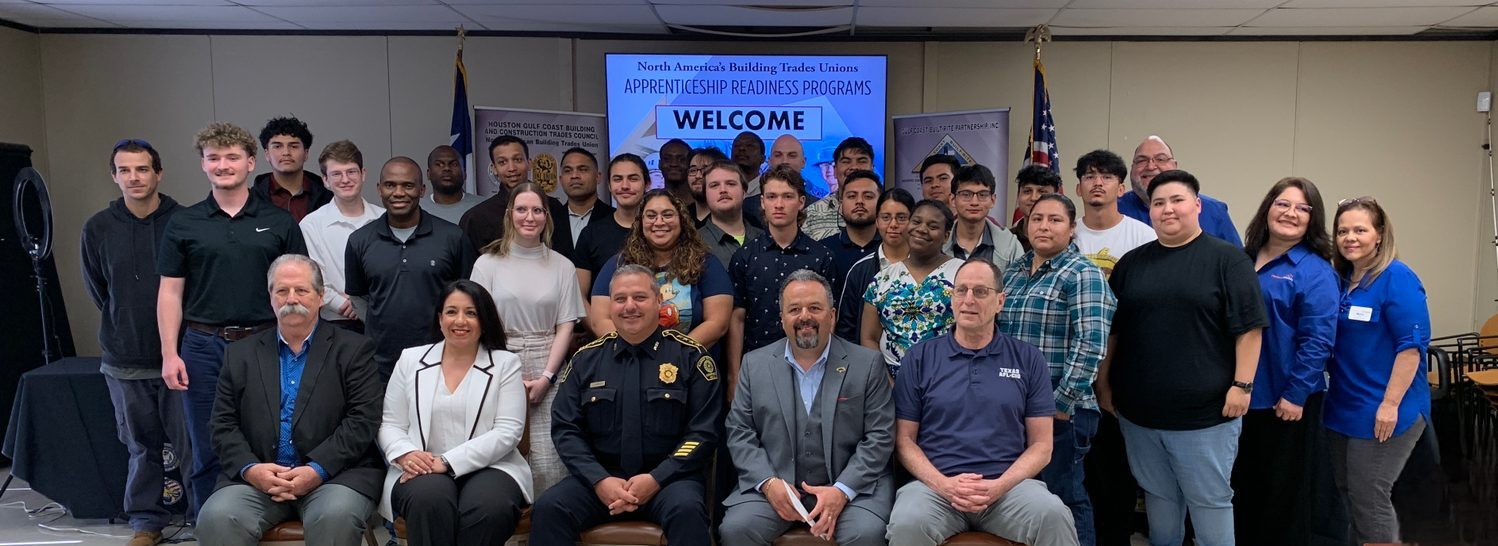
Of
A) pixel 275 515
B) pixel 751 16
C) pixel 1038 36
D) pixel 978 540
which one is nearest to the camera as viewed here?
pixel 978 540

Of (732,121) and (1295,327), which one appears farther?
(732,121)

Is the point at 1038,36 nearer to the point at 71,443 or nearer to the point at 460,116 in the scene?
the point at 460,116

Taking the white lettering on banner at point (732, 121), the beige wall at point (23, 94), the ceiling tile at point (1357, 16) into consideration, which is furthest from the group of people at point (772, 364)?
the beige wall at point (23, 94)

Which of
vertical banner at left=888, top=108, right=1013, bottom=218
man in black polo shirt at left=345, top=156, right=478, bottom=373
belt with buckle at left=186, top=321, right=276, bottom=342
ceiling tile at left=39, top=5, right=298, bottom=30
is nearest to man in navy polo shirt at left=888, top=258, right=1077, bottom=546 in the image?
man in black polo shirt at left=345, top=156, right=478, bottom=373

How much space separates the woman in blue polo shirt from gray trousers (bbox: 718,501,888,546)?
1829 millimetres

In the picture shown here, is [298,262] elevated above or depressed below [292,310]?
above

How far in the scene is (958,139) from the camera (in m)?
6.45

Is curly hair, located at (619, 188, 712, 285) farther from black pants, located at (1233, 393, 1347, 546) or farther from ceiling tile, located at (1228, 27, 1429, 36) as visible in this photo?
ceiling tile, located at (1228, 27, 1429, 36)

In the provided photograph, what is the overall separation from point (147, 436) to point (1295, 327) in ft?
15.2

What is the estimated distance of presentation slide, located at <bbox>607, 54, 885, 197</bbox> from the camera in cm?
654

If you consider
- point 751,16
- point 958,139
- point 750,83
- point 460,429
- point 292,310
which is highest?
point 751,16

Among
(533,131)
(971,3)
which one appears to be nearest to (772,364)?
(971,3)

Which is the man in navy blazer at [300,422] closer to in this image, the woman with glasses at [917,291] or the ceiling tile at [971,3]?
the woman with glasses at [917,291]

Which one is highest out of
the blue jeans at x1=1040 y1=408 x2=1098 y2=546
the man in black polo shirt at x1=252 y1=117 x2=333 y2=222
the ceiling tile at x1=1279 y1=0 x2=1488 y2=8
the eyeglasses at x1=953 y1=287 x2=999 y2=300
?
the ceiling tile at x1=1279 y1=0 x2=1488 y2=8
